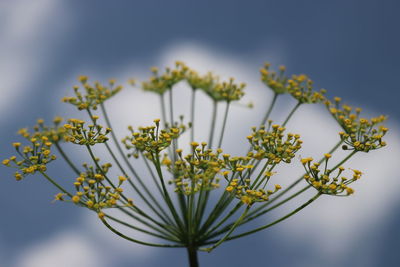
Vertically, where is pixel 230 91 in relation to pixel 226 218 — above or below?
above

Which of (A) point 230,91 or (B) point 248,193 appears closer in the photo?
(B) point 248,193

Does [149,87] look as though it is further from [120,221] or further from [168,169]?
[120,221]

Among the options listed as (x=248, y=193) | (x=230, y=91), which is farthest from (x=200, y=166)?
(x=230, y=91)

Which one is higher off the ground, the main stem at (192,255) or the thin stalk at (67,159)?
the thin stalk at (67,159)

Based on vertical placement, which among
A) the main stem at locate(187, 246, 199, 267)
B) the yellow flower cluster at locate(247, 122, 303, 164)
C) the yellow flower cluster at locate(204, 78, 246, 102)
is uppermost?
the yellow flower cluster at locate(204, 78, 246, 102)

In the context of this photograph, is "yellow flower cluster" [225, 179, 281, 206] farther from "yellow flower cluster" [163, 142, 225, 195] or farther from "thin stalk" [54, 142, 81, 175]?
"thin stalk" [54, 142, 81, 175]

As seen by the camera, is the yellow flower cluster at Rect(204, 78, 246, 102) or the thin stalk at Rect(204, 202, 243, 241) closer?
the thin stalk at Rect(204, 202, 243, 241)

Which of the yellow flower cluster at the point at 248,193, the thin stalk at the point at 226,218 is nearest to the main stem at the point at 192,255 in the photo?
the thin stalk at the point at 226,218

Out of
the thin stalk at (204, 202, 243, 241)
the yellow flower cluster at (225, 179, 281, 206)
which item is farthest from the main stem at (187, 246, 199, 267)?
the yellow flower cluster at (225, 179, 281, 206)

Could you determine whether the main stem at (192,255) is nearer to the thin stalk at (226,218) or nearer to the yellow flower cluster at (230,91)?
the thin stalk at (226,218)

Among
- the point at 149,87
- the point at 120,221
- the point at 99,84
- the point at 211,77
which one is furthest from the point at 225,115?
the point at 120,221

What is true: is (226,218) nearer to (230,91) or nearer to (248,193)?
(248,193)
